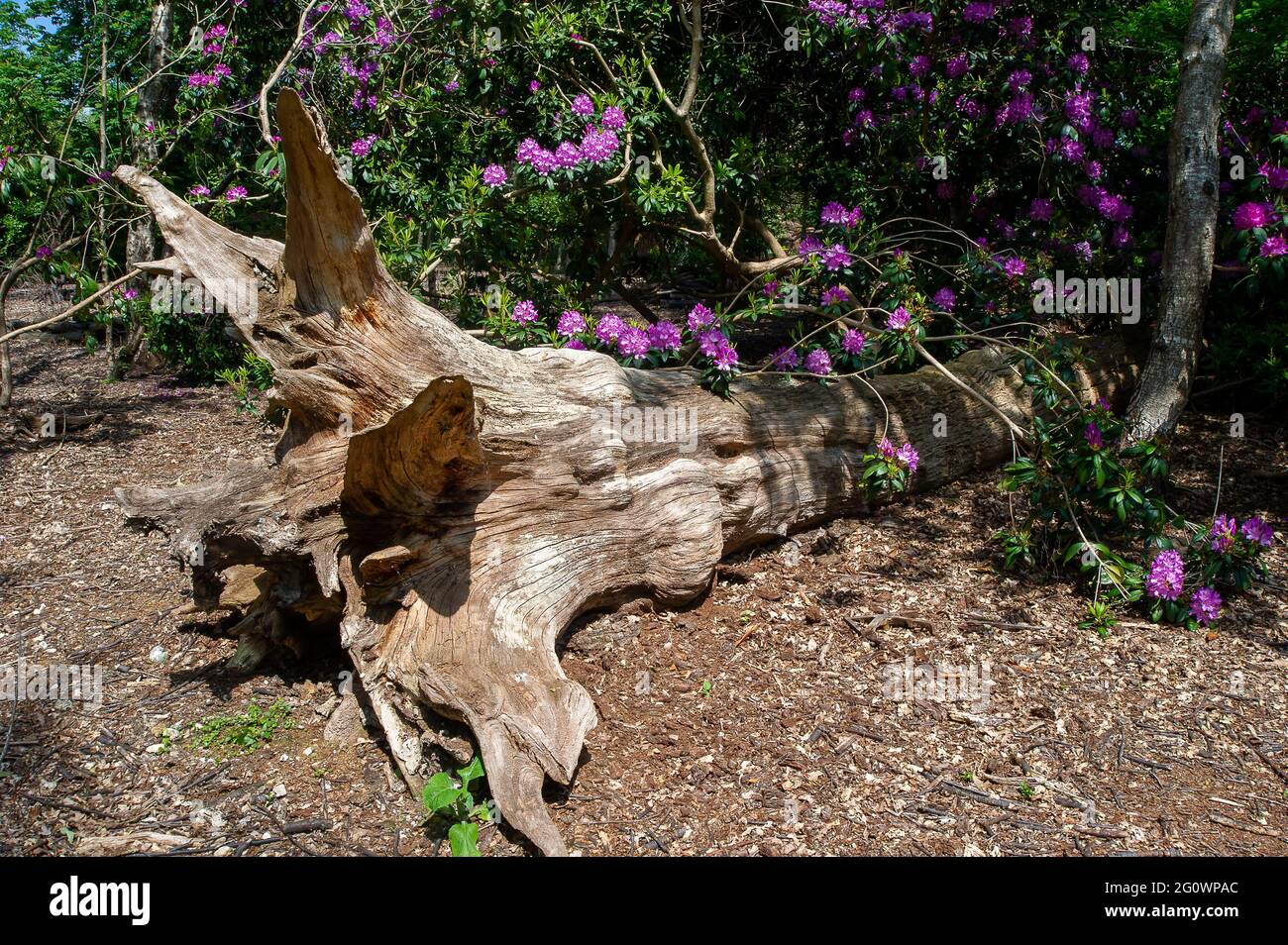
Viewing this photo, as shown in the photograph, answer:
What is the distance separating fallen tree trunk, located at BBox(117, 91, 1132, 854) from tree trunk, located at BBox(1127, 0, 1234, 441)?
7.22 feet

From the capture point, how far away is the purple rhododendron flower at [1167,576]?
398cm

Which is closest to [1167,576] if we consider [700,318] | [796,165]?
[700,318]

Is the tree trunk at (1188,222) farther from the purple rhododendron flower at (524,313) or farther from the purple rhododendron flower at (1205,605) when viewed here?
the purple rhododendron flower at (524,313)

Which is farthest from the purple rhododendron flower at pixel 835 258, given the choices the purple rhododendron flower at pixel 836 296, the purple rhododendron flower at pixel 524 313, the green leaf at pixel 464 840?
the green leaf at pixel 464 840

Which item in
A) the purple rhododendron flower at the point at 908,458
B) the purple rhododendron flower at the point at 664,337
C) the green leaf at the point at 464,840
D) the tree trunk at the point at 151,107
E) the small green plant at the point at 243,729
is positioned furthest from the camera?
the tree trunk at the point at 151,107

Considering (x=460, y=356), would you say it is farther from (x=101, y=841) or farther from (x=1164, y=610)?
(x=1164, y=610)

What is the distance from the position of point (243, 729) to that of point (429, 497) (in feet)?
3.46

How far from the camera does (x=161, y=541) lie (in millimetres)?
4973

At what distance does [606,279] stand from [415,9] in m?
1.98

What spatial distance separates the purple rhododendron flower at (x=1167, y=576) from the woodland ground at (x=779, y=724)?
0.16m

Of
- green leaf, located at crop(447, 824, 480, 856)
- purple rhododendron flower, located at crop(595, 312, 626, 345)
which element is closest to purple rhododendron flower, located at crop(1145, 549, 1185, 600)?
purple rhododendron flower, located at crop(595, 312, 626, 345)

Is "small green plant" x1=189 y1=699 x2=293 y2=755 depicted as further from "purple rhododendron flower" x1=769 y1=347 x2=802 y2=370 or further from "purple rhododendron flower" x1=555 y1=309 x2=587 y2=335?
"purple rhododendron flower" x1=769 y1=347 x2=802 y2=370

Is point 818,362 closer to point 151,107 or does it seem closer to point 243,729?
point 243,729

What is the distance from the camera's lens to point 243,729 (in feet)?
10.9
